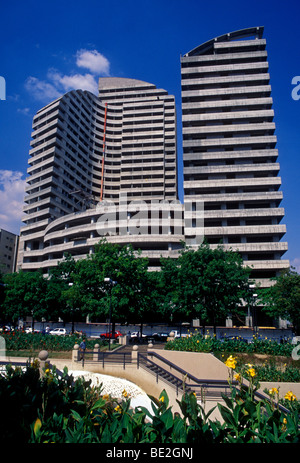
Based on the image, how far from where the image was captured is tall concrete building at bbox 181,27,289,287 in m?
52.3

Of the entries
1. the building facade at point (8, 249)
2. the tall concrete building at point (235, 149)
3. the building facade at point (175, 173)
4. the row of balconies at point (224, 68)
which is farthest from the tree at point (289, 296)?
the building facade at point (8, 249)

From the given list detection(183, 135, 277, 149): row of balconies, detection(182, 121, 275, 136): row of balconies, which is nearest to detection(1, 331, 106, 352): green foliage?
detection(183, 135, 277, 149): row of balconies

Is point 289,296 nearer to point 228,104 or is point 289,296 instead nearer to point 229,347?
point 229,347

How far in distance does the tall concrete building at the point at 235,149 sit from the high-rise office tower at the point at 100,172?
326 inches

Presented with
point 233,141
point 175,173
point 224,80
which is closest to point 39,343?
point 233,141

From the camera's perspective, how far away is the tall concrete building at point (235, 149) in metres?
52.3

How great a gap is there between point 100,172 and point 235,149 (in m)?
41.6

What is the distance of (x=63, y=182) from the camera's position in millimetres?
72188

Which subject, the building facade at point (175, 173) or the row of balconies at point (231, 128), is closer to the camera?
the building facade at point (175, 173)

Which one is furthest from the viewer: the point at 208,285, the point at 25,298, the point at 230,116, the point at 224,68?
the point at 224,68

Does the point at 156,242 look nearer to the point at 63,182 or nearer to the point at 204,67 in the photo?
the point at 63,182

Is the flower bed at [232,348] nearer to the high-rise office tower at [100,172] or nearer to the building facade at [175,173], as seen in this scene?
the building facade at [175,173]

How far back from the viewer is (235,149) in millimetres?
59562

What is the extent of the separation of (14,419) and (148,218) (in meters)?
51.6
